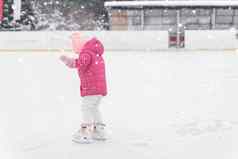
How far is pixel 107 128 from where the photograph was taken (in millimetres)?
6656

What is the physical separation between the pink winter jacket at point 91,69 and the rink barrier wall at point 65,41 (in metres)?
10.6

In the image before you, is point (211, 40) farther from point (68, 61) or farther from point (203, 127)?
point (68, 61)

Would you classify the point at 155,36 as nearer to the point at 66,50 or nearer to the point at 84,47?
the point at 66,50

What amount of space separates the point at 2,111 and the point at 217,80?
14.0 feet

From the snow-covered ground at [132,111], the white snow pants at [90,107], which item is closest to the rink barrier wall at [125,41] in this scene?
the snow-covered ground at [132,111]

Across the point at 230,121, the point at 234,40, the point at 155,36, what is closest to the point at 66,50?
the point at 155,36

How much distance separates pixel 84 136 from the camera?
592cm

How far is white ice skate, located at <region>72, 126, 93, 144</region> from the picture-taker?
5895 mm

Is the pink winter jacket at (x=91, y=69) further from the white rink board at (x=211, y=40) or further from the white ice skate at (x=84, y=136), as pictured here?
the white rink board at (x=211, y=40)

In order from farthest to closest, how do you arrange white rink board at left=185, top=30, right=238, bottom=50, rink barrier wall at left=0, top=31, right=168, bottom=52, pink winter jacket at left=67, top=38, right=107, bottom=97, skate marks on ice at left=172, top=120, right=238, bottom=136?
1. white rink board at left=185, top=30, right=238, bottom=50
2. rink barrier wall at left=0, top=31, right=168, bottom=52
3. skate marks on ice at left=172, top=120, right=238, bottom=136
4. pink winter jacket at left=67, top=38, right=107, bottom=97

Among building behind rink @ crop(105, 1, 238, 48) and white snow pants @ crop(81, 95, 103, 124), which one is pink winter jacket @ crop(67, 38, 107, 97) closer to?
white snow pants @ crop(81, 95, 103, 124)

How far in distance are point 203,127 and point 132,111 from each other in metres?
1.28

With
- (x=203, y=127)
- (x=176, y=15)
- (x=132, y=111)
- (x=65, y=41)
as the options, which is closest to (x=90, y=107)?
(x=203, y=127)

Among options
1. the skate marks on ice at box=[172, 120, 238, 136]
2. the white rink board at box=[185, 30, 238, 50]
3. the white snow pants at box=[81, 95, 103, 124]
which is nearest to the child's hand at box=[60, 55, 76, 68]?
the white snow pants at box=[81, 95, 103, 124]
